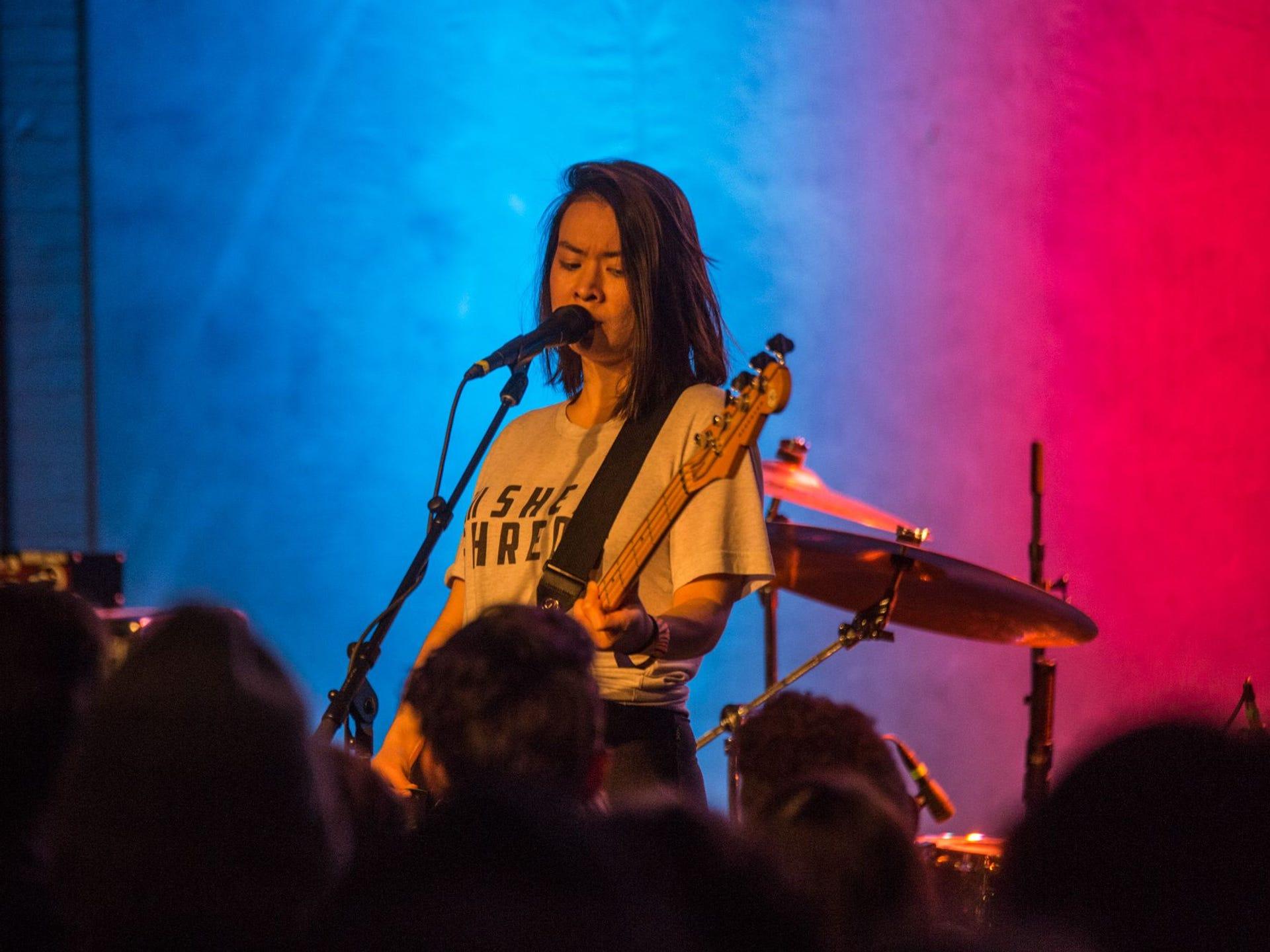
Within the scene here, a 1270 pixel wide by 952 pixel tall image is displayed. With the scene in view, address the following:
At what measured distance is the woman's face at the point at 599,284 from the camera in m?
2.49

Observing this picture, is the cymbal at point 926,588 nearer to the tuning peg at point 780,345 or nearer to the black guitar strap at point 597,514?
the black guitar strap at point 597,514

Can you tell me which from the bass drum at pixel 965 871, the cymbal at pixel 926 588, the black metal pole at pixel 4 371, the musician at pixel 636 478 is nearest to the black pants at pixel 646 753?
the musician at pixel 636 478

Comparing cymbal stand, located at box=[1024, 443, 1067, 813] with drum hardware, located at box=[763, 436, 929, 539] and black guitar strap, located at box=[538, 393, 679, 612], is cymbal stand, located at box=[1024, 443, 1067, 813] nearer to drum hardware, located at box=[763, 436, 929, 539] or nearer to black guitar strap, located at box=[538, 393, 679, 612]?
drum hardware, located at box=[763, 436, 929, 539]

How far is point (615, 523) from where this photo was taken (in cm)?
236

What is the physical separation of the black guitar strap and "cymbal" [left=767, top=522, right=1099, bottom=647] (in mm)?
606

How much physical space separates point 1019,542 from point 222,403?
2916 mm

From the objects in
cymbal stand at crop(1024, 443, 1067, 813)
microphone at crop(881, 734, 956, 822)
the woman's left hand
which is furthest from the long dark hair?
cymbal stand at crop(1024, 443, 1067, 813)

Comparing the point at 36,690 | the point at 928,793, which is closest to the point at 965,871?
the point at 928,793

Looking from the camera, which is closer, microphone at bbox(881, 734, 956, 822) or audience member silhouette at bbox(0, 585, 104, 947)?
audience member silhouette at bbox(0, 585, 104, 947)

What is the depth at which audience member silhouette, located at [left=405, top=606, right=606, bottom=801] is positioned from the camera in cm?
126

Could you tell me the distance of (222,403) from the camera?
4.51 metres

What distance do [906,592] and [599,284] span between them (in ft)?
4.43

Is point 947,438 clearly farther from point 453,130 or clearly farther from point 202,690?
point 202,690

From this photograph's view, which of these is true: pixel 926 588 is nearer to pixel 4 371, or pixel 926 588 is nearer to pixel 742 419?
pixel 742 419
